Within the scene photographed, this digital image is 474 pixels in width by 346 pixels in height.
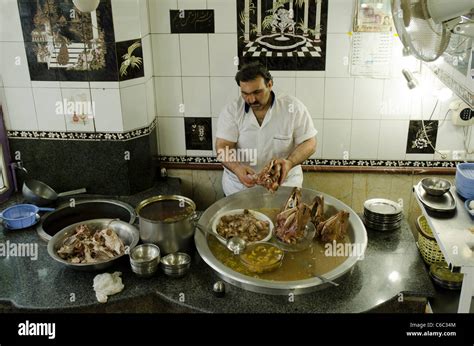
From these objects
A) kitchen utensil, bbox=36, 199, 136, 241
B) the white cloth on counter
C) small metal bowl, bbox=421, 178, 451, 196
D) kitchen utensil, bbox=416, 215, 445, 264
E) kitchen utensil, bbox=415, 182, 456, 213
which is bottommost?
kitchen utensil, bbox=36, 199, 136, 241

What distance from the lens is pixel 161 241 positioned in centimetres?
303

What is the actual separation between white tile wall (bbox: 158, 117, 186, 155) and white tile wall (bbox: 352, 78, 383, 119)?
4.54ft

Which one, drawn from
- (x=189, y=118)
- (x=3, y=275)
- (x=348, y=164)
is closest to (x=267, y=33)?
(x=189, y=118)

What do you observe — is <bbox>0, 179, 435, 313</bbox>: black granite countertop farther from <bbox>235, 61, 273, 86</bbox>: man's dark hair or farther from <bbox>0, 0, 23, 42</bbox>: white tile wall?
<bbox>0, 0, 23, 42</bbox>: white tile wall

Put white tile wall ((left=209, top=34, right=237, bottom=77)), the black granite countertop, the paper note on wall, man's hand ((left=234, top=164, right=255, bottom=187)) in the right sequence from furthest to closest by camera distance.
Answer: white tile wall ((left=209, top=34, right=237, bottom=77)) → the paper note on wall → man's hand ((left=234, top=164, right=255, bottom=187)) → the black granite countertop

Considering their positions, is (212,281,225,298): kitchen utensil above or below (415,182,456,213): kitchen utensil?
below

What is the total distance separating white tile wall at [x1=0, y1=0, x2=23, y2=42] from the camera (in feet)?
12.4

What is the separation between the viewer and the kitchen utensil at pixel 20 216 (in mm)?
3533

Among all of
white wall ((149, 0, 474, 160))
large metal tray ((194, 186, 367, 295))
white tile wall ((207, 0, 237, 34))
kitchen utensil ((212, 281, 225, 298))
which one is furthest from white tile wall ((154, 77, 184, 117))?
kitchen utensil ((212, 281, 225, 298))

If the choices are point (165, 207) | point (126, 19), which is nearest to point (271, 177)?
point (165, 207)

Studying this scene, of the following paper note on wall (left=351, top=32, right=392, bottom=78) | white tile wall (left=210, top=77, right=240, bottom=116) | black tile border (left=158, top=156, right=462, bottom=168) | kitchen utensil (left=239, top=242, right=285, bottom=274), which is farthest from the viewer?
black tile border (left=158, top=156, right=462, bottom=168)

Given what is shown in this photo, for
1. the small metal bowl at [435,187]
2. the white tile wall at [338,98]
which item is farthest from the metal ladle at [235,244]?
the white tile wall at [338,98]
